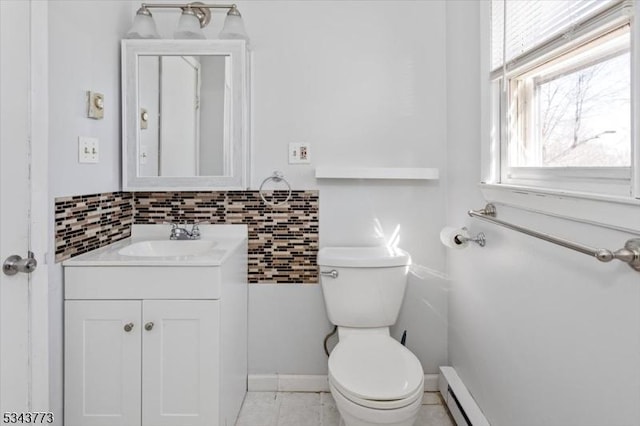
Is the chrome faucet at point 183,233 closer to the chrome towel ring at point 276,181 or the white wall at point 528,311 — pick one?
the chrome towel ring at point 276,181

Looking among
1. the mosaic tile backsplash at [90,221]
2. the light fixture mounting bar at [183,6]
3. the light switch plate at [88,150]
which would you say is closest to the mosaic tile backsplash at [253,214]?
the mosaic tile backsplash at [90,221]

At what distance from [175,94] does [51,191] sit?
769 millimetres

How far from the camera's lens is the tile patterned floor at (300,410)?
187 cm

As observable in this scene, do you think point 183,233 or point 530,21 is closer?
point 530,21

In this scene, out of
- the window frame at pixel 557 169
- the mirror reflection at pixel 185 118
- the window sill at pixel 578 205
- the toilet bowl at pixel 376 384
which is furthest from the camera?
the mirror reflection at pixel 185 118

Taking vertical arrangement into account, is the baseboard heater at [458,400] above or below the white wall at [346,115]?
below

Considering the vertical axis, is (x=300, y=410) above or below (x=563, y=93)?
below

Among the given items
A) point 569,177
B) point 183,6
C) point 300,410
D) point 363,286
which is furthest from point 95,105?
point 569,177

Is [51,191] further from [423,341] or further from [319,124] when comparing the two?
[423,341]

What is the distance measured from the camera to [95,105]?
170 centimetres

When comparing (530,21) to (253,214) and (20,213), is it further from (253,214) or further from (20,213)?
(20,213)

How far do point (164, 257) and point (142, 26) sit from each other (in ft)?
3.65

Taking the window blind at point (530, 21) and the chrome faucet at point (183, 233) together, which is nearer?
the window blind at point (530, 21)

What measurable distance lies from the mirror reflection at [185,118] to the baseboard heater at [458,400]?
4.72 ft
